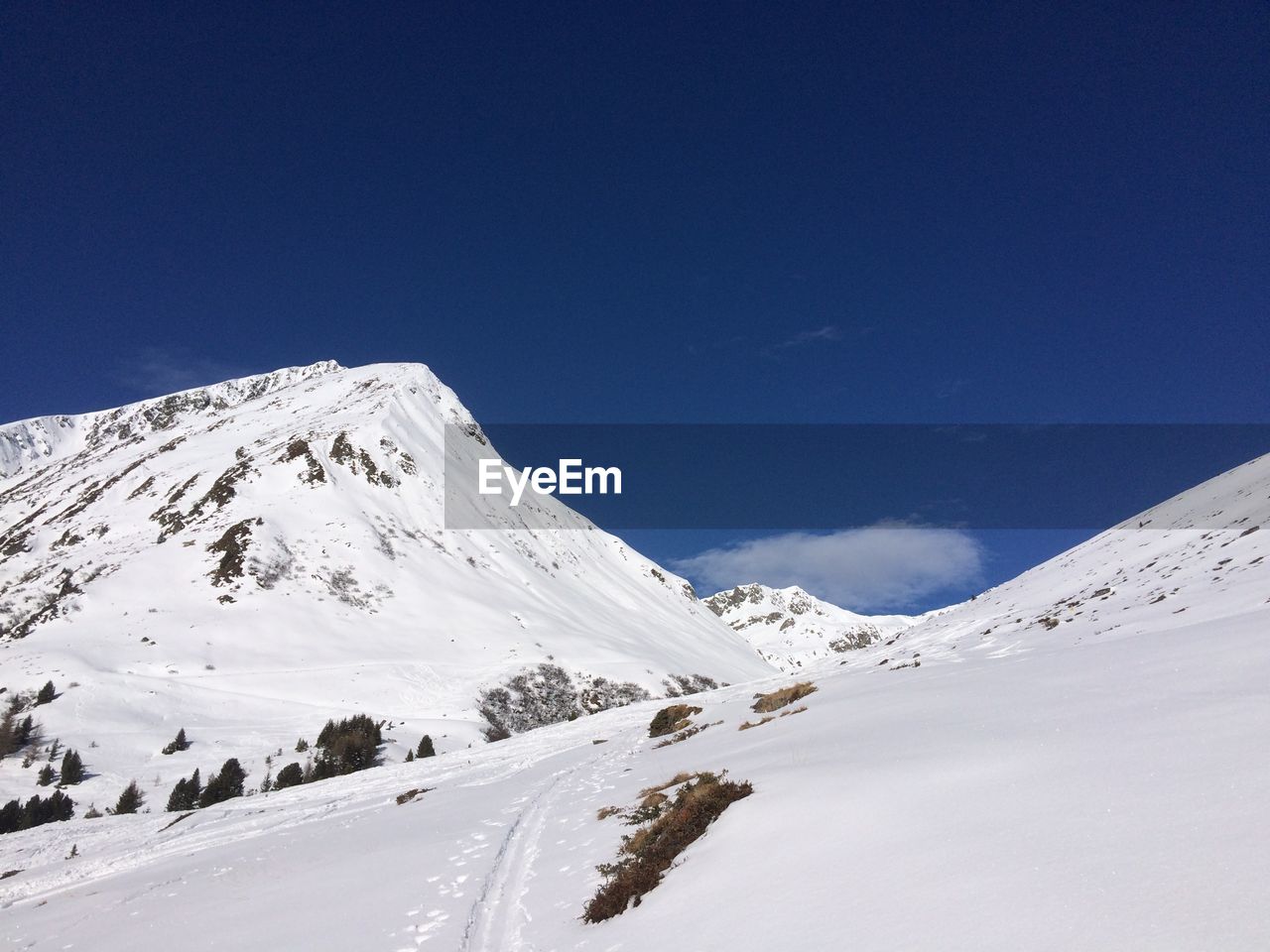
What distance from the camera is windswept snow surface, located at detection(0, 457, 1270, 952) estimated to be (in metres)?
4.04

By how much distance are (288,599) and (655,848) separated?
65.8m

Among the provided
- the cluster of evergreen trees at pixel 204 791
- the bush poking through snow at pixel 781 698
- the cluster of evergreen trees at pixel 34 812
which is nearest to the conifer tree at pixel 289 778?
the cluster of evergreen trees at pixel 204 791

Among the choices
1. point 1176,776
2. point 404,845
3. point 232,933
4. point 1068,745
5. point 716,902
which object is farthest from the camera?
point 404,845

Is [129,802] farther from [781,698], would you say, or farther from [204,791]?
[781,698]

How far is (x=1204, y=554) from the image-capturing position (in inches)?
1039

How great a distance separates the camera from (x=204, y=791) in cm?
2583

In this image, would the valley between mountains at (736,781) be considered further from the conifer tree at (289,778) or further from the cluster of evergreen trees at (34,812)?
the conifer tree at (289,778)

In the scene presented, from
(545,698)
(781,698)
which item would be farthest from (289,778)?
(545,698)

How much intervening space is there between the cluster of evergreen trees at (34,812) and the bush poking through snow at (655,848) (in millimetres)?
25391

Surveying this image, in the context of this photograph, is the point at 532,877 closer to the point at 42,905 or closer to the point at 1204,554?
the point at 42,905

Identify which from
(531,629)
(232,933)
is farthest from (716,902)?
(531,629)

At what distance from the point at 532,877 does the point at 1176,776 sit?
26.4 feet

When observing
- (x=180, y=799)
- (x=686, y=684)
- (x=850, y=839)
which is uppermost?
(x=850, y=839)

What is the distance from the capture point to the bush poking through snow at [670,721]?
929 inches
